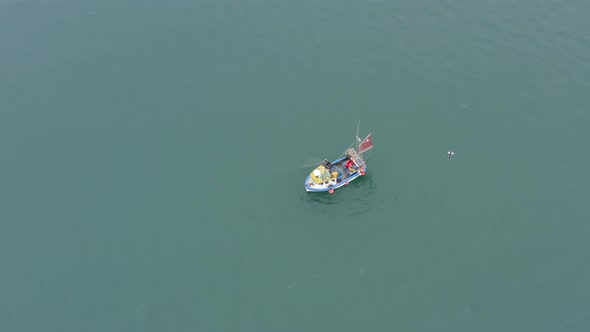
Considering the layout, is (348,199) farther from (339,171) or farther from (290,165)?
(290,165)

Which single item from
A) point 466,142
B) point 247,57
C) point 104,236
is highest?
point 247,57

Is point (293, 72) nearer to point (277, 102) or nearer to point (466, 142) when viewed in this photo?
point (277, 102)

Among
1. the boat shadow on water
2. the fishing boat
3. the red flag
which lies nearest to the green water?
the boat shadow on water

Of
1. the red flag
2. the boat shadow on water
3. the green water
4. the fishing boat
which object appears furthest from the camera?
the red flag

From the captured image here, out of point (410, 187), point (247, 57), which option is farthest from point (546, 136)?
point (247, 57)

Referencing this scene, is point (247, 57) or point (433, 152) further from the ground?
point (247, 57)

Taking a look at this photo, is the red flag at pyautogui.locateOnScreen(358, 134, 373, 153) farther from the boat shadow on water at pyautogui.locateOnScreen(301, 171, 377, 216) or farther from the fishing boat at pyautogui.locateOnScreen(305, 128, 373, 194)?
the boat shadow on water at pyautogui.locateOnScreen(301, 171, 377, 216)
